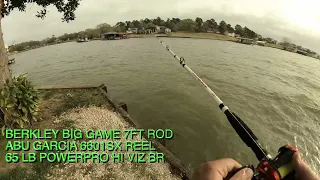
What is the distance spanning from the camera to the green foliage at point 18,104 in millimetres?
7859

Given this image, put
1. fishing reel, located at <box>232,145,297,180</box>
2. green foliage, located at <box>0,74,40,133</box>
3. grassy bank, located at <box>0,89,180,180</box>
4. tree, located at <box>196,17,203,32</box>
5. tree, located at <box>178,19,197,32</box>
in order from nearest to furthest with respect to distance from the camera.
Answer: fishing reel, located at <box>232,145,297,180</box> → grassy bank, located at <box>0,89,180,180</box> → green foliage, located at <box>0,74,40,133</box> → tree, located at <box>178,19,197,32</box> → tree, located at <box>196,17,203,32</box>

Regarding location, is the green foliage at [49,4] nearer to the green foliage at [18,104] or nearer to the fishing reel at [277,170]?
the green foliage at [18,104]

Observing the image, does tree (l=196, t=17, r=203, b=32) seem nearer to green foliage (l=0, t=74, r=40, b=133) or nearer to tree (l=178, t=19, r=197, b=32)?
tree (l=178, t=19, r=197, b=32)

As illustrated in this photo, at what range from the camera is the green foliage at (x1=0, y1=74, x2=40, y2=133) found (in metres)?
7.86

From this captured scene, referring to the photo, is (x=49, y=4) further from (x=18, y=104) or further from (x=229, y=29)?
(x=229, y=29)

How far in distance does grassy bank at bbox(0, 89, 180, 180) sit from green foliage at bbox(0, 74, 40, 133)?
0.51m

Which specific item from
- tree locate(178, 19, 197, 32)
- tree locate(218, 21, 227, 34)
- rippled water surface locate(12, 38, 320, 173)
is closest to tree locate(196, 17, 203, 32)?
tree locate(178, 19, 197, 32)


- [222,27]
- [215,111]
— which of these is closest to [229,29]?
[222,27]

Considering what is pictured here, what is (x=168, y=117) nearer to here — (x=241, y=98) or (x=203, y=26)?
(x=241, y=98)

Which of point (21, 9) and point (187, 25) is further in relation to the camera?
point (187, 25)

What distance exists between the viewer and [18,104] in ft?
27.3

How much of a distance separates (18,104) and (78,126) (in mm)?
2342

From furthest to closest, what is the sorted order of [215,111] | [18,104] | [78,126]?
[215,111], [78,126], [18,104]

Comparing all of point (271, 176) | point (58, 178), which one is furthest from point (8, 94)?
point (271, 176)
